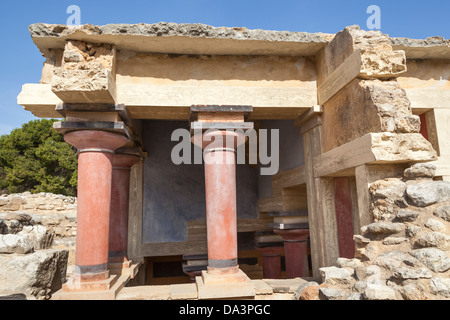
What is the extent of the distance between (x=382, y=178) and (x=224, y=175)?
2.19 meters

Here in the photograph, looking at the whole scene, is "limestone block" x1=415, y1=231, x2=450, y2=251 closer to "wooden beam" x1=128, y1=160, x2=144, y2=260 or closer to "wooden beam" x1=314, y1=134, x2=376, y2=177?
"wooden beam" x1=314, y1=134, x2=376, y2=177

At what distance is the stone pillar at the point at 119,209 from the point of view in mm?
6262

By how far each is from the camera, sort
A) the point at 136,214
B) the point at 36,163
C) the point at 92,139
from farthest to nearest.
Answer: the point at 36,163 → the point at 136,214 → the point at 92,139

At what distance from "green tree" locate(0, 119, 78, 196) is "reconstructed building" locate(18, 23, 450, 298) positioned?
55.7 feet

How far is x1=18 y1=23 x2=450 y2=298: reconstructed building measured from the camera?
14.1 ft

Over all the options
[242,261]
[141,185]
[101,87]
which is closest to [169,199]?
[141,185]

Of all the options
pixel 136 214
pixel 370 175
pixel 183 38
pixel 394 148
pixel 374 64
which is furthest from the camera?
pixel 136 214

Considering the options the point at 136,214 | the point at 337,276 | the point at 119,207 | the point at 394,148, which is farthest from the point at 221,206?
the point at 136,214

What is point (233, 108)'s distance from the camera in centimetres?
515

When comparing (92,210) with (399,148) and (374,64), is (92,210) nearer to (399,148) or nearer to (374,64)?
(399,148)

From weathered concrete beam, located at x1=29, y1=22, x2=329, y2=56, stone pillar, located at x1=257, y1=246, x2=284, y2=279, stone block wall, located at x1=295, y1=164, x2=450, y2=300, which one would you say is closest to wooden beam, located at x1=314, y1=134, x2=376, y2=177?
stone block wall, located at x1=295, y1=164, x2=450, y2=300

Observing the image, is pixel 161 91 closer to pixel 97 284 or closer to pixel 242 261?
pixel 97 284

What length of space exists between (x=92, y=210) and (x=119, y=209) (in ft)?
6.65

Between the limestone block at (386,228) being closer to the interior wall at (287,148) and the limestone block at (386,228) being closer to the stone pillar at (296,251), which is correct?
the interior wall at (287,148)
